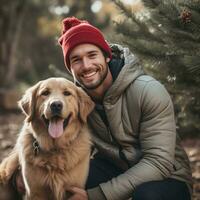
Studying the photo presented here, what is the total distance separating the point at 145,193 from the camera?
352cm

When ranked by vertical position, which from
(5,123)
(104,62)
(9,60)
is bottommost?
(5,123)

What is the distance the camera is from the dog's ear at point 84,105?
3.91 m

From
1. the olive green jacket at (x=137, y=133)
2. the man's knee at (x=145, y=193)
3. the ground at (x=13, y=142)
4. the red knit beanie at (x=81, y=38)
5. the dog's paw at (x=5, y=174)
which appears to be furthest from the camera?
the ground at (x=13, y=142)

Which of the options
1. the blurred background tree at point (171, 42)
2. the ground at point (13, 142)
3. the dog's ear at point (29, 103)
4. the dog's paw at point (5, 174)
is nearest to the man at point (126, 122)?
the blurred background tree at point (171, 42)

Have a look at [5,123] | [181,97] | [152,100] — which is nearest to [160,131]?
[152,100]

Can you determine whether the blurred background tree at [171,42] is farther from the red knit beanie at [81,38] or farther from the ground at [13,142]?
Result: the ground at [13,142]

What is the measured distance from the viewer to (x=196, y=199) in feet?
15.3

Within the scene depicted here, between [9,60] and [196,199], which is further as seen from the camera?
[9,60]

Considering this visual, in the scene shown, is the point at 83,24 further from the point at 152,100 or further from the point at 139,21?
the point at 152,100

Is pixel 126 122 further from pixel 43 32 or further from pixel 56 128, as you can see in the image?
pixel 43 32

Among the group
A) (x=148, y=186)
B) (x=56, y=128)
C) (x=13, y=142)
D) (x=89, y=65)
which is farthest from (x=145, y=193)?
(x=13, y=142)

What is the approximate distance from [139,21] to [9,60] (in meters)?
10.3

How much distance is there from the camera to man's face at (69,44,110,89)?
12.6 feet

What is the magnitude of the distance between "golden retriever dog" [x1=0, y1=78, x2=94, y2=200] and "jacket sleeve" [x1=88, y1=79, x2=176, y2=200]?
364mm
